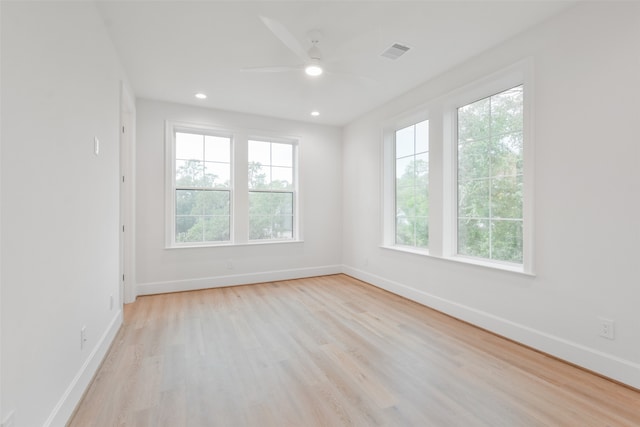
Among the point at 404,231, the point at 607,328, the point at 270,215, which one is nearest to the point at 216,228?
the point at 270,215

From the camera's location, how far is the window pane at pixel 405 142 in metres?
4.10

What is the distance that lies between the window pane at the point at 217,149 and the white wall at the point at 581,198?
3.52m

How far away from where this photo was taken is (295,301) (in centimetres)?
381

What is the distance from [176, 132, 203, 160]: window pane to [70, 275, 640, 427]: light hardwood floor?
2.30 metres

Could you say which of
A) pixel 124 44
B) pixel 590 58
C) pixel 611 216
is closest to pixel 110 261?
pixel 124 44

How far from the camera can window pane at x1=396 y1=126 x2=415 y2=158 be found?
4.10 meters

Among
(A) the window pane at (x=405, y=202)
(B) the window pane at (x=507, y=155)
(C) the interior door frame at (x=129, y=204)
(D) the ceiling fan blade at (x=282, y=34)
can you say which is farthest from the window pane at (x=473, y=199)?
(C) the interior door frame at (x=129, y=204)

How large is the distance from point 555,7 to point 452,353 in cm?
283

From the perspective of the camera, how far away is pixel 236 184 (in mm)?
4645

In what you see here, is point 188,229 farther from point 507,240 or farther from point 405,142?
point 507,240

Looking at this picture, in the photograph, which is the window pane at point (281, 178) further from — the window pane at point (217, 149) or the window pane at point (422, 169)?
the window pane at point (422, 169)

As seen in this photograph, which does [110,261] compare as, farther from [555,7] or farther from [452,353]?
[555,7]

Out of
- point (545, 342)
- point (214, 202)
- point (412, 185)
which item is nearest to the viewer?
A: point (545, 342)

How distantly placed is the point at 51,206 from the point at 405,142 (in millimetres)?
3879
